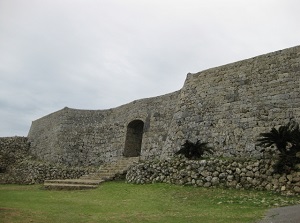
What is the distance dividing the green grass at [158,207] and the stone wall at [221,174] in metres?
0.39

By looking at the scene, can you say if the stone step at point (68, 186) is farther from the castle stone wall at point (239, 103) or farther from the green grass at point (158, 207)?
the castle stone wall at point (239, 103)

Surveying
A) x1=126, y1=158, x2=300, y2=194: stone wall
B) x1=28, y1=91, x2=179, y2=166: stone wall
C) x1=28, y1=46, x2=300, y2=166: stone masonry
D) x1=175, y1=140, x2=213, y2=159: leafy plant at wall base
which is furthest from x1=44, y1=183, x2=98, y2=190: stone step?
x1=28, y1=91, x2=179, y2=166: stone wall

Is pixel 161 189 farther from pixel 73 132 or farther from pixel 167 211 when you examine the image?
pixel 73 132

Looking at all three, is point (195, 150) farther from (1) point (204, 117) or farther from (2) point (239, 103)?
(2) point (239, 103)

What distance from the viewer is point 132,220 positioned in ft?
22.0

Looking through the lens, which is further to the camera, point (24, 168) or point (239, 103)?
point (24, 168)

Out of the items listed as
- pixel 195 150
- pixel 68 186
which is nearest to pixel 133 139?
pixel 68 186

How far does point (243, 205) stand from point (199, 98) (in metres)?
7.47

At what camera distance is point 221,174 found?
10898 mm

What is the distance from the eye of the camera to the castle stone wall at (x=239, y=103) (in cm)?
1205

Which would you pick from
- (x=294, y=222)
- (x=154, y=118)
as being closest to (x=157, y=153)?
(x=154, y=118)

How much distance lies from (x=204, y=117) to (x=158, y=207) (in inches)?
262

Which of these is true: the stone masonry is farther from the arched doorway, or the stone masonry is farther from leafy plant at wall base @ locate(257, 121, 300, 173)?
leafy plant at wall base @ locate(257, 121, 300, 173)

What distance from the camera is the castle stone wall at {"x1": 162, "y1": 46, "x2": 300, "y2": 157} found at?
12.1 metres
